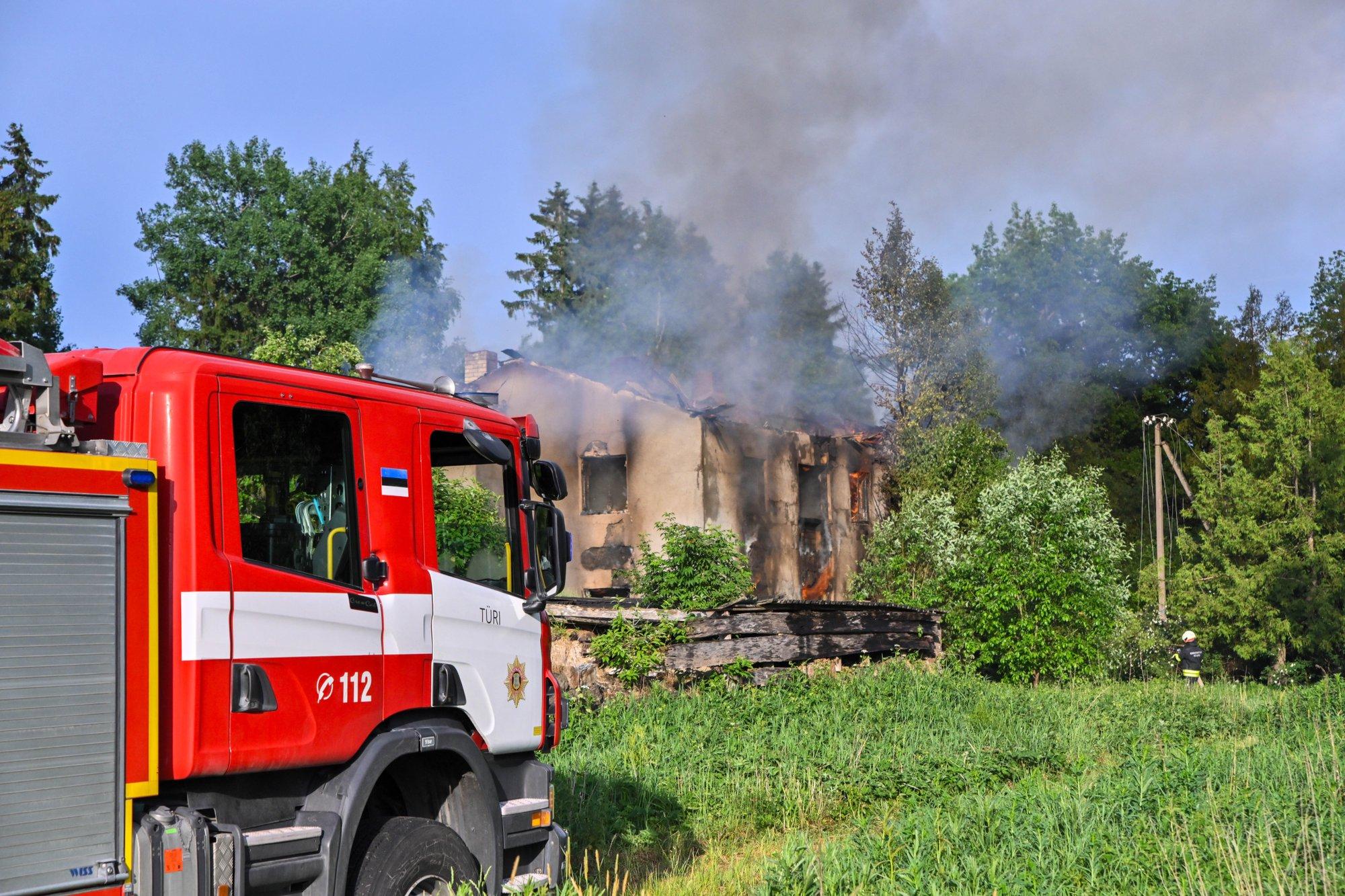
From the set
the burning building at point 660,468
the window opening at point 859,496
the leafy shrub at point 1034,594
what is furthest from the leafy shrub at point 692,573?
the window opening at point 859,496

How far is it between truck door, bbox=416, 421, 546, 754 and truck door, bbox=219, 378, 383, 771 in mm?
461

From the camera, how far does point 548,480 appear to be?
6.68m

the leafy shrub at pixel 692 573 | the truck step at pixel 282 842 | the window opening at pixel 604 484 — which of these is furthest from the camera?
the window opening at pixel 604 484

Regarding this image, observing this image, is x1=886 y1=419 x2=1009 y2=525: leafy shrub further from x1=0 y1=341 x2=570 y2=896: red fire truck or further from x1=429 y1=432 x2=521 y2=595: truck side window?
x1=0 y1=341 x2=570 y2=896: red fire truck

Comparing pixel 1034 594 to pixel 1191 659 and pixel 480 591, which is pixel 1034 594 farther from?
pixel 480 591

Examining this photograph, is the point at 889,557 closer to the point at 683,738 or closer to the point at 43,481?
the point at 683,738

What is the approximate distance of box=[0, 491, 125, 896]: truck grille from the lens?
3.90 meters

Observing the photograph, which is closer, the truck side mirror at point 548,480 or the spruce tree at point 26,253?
the truck side mirror at point 548,480

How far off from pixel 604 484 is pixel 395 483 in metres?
19.4

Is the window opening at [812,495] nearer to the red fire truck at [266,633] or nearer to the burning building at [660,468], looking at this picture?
the burning building at [660,468]

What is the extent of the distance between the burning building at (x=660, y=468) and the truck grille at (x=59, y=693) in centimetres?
1821

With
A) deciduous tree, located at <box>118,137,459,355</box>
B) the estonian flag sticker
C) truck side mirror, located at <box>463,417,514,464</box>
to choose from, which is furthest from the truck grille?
deciduous tree, located at <box>118,137,459,355</box>

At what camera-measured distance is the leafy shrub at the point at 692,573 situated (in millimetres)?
16578

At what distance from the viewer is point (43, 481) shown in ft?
13.4
